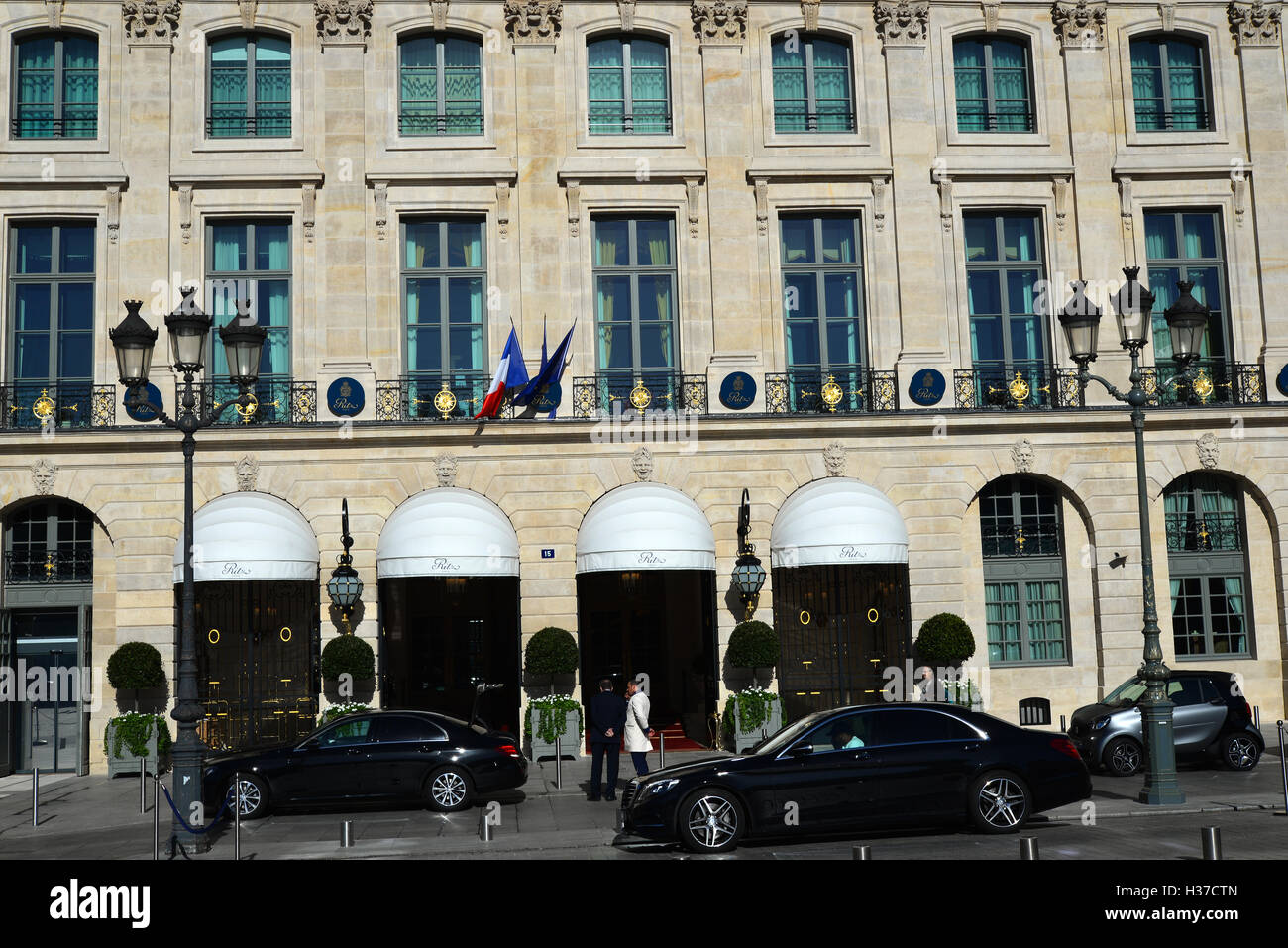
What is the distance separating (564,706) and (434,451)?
5.52 m

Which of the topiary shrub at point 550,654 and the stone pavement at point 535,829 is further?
the topiary shrub at point 550,654

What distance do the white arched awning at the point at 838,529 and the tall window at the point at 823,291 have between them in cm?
296

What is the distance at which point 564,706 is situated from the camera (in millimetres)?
23969

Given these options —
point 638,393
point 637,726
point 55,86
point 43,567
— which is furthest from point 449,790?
point 55,86

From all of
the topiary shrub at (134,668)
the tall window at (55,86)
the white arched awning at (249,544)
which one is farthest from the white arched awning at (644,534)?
the tall window at (55,86)

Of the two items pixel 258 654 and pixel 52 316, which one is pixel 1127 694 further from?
pixel 52 316

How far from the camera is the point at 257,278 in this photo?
1013 inches

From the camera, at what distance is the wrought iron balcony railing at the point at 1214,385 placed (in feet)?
87.3

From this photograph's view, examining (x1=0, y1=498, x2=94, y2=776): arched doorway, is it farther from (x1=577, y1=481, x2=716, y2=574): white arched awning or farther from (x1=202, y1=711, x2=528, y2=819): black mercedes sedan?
(x1=577, y1=481, x2=716, y2=574): white arched awning

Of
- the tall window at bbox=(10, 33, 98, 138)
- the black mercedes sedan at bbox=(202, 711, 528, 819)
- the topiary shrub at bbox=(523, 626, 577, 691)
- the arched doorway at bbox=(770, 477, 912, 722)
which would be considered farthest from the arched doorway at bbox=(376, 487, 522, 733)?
the tall window at bbox=(10, 33, 98, 138)

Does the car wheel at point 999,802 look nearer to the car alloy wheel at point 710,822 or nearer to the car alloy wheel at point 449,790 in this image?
the car alloy wheel at point 710,822

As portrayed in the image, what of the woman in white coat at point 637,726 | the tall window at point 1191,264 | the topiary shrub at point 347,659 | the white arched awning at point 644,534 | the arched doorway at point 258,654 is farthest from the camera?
the tall window at point 1191,264
